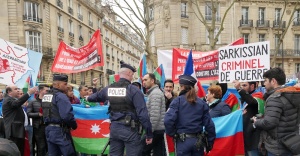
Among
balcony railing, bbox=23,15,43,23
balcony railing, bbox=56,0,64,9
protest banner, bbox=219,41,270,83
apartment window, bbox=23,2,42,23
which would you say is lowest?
protest banner, bbox=219,41,270,83

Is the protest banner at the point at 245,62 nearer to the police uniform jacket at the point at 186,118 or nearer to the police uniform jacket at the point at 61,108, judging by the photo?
the police uniform jacket at the point at 186,118

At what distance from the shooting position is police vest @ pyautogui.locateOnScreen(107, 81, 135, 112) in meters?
4.29

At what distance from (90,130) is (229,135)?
3.00 metres

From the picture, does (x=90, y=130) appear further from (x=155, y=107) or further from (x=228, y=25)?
(x=228, y=25)

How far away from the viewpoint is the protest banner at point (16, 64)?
22.4 ft

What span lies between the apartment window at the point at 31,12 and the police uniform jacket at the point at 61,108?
2888 cm

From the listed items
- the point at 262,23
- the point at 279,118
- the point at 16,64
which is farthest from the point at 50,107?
the point at 262,23

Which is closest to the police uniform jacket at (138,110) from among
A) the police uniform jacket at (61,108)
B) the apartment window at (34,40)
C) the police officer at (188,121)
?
the police officer at (188,121)

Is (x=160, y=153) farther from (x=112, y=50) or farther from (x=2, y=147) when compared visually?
(x=112, y=50)

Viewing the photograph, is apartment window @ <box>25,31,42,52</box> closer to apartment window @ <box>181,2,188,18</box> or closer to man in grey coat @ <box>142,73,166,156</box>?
apartment window @ <box>181,2,188,18</box>

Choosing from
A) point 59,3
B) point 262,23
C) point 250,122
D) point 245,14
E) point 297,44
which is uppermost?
point 59,3

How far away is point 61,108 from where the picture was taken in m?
4.61

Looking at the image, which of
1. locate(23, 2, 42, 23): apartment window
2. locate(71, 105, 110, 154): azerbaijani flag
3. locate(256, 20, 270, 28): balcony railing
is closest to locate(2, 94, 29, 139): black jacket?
locate(71, 105, 110, 154): azerbaijani flag

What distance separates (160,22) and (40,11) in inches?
555
